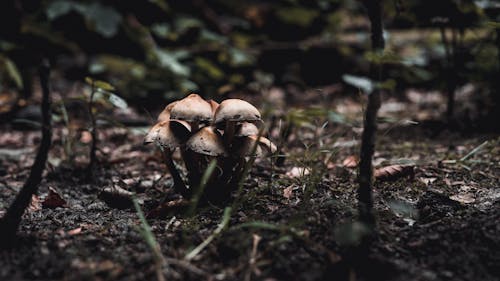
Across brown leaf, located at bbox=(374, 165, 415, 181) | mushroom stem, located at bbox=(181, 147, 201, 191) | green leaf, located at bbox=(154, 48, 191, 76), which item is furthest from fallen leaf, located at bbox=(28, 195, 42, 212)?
green leaf, located at bbox=(154, 48, 191, 76)

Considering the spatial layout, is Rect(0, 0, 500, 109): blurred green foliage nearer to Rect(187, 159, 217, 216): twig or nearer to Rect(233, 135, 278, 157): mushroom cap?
Rect(233, 135, 278, 157): mushroom cap

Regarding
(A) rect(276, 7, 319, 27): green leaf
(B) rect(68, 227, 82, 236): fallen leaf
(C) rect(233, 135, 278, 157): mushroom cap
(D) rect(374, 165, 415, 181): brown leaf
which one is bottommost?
(D) rect(374, 165, 415, 181): brown leaf

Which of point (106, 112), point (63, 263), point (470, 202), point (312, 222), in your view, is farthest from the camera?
point (106, 112)

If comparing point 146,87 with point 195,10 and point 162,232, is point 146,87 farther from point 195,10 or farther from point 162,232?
point 162,232

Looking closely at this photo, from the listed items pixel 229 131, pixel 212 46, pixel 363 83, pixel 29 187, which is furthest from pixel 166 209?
pixel 212 46

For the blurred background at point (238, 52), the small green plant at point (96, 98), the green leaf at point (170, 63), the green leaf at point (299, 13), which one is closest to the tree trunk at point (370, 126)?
the small green plant at point (96, 98)

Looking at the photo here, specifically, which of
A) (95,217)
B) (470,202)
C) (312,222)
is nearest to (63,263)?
(95,217)

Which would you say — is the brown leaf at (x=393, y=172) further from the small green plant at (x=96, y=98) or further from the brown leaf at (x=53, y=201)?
the brown leaf at (x=53, y=201)
